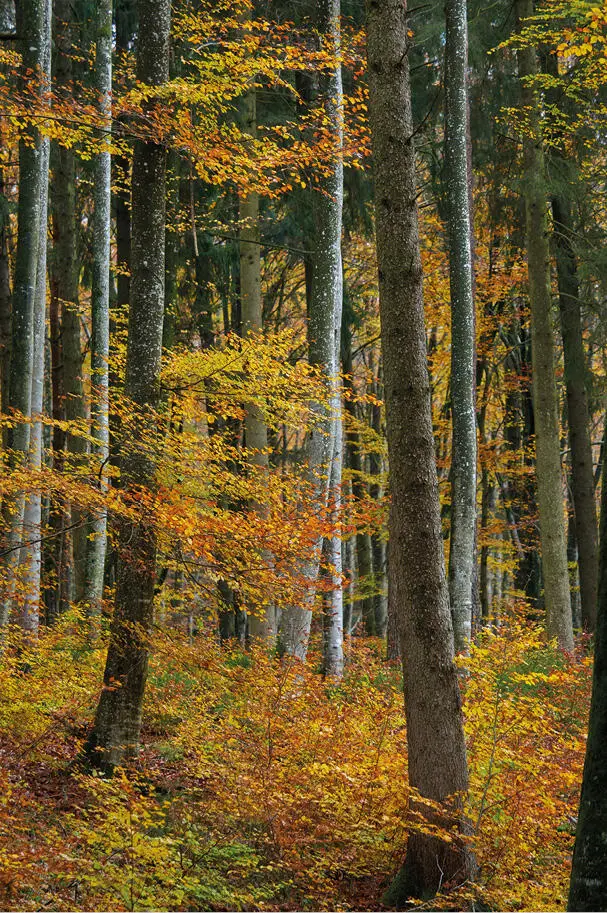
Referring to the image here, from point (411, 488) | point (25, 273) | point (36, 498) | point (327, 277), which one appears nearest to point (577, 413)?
point (327, 277)

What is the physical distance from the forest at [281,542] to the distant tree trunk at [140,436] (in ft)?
0.08

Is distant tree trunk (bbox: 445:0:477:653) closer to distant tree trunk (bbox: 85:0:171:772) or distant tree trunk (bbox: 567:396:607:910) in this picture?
distant tree trunk (bbox: 85:0:171:772)

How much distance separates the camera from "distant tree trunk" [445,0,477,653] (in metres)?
9.50

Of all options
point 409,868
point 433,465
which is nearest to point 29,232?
point 433,465

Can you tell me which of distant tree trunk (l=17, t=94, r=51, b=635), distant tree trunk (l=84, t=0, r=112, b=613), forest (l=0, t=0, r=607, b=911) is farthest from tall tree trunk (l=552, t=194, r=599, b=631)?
distant tree trunk (l=17, t=94, r=51, b=635)

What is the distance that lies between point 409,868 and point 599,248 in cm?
1111

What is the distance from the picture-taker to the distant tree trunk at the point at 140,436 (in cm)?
655

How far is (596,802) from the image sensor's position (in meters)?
2.95

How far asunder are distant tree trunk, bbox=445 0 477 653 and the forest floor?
2.58 m

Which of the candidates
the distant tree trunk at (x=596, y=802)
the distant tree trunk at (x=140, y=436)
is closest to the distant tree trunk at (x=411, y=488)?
the distant tree trunk at (x=596, y=802)

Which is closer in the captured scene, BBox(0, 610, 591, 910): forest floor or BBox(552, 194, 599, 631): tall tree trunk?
BBox(0, 610, 591, 910): forest floor

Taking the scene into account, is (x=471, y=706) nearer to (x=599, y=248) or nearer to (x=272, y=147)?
(x=272, y=147)

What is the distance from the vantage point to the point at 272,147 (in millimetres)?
7770

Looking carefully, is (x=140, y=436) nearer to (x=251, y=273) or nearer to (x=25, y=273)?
(x=25, y=273)
